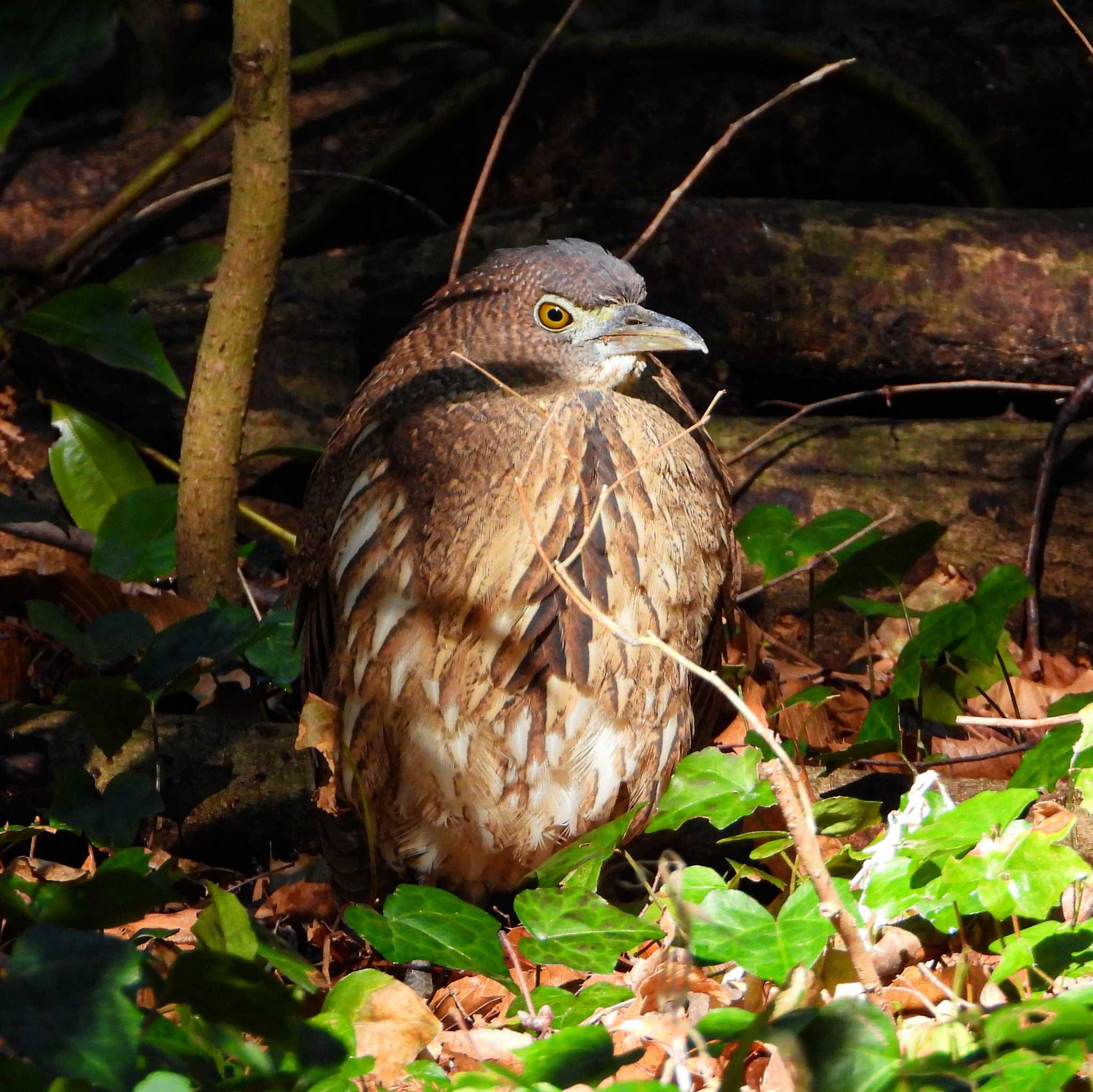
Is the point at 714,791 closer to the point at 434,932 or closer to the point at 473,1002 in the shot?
the point at 434,932

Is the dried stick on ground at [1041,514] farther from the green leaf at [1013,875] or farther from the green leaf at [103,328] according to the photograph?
the green leaf at [103,328]

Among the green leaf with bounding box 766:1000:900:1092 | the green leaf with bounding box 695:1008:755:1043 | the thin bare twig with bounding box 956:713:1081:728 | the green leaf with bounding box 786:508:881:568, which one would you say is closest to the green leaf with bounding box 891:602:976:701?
the green leaf with bounding box 786:508:881:568

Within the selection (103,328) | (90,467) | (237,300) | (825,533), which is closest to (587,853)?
(825,533)

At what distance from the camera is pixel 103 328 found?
393 cm

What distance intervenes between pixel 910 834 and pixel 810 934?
0.94 feet

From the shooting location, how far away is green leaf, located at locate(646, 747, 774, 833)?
2430mm

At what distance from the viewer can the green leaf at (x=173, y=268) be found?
180 inches

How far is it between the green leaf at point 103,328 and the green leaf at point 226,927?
1976 mm

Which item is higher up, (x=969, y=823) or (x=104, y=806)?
(x=969, y=823)

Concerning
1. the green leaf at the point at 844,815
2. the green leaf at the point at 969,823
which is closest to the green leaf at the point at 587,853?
the green leaf at the point at 844,815

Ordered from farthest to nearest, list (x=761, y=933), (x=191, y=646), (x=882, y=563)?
1. (x=882, y=563)
2. (x=191, y=646)
3. (x=761, y=933)

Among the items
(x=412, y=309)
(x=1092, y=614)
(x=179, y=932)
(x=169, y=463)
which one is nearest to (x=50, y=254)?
(x=169, y=463)

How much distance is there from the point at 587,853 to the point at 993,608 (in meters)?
1.14

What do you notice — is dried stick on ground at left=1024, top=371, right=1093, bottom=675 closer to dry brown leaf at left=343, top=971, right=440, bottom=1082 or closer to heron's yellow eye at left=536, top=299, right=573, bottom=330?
heron's yellow eye at left=536, top=299, right=573, bottom=330
